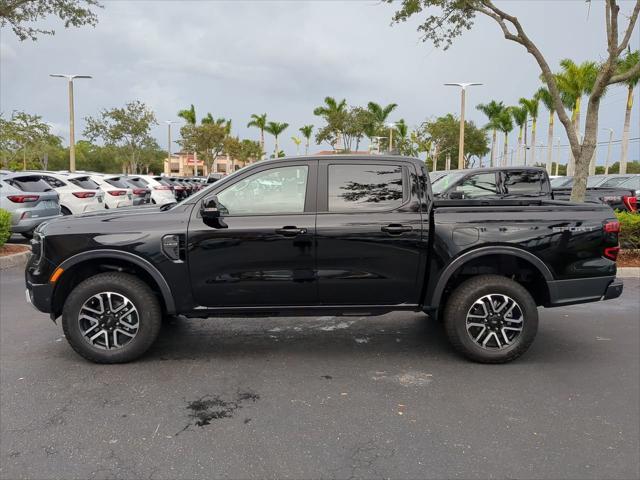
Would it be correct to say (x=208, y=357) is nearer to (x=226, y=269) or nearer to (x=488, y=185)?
(x=226, y=269)

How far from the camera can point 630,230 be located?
873 cm

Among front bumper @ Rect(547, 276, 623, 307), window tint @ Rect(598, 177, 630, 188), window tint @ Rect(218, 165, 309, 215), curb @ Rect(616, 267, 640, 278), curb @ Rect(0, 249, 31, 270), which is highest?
window tint @ Rect(598, 177, 630, 188)

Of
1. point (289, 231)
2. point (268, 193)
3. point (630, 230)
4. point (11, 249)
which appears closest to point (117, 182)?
point (11, 249)

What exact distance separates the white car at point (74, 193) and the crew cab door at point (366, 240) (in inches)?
383

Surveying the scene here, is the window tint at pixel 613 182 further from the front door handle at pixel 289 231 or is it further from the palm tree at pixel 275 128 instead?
the palm tree at pixel 275 128

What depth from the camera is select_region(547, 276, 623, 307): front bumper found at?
4.34 m

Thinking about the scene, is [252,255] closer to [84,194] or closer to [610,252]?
[610,252]

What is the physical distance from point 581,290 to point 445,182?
17.8 ft

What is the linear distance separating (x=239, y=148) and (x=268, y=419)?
53118 millimetres

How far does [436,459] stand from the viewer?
9.48 ft

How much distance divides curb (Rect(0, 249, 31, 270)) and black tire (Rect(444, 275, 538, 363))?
8.07 meters

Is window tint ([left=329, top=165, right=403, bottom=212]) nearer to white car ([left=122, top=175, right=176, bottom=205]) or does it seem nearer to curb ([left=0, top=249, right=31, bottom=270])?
curb ([left=0, top=249, right=31, bottom=270])

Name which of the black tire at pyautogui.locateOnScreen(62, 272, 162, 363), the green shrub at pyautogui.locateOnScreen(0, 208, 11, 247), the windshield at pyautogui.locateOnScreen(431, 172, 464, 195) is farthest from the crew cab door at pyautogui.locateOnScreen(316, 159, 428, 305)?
the green shrub at pyautogui.locateOnScreen(0, 208, 11, 247)

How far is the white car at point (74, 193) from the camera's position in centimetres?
1250
